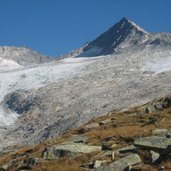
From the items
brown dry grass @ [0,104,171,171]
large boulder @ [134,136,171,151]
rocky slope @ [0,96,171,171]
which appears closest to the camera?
rocky slope @ [0,96,171,171]

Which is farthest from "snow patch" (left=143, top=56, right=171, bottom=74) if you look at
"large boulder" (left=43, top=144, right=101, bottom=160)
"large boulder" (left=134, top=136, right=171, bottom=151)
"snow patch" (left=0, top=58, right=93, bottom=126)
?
"large boulder" (left=134, top=136, right=171, bottom=151)

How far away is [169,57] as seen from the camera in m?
178

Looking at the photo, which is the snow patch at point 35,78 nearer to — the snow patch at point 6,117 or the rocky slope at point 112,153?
the snow patch at point 6,117

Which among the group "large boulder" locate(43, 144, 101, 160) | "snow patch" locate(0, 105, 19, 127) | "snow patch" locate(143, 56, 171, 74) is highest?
"snow patch" locate(143, 56, 171, 74)

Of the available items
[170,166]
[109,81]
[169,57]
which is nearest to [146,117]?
[170,166]

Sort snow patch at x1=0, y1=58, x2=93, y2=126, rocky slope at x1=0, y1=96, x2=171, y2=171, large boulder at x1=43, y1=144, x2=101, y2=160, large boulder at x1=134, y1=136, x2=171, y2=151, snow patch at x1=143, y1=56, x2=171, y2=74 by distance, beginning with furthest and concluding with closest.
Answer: snow patch at x1=0, y1=58, x2=93, y2=126 < snow patch at x1=143, y1=56, x2=171, y2=74 < large boulder at x1=43, y1=144, x2=101, y2=160 < large boulder at x1=134, y1=136, x2=171, y2=151 < rocky slope at x1=0, y1=96, x2=171, y2=171

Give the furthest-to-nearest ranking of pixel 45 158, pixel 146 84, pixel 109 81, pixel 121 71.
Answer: pixel 121 71 < pixel 109 81 < pixel 146 84 < pixel 45 158

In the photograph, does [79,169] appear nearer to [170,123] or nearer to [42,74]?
[170,123]

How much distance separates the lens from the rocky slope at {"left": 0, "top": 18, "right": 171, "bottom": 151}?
11694cm

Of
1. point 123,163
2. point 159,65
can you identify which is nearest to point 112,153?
point 123,163

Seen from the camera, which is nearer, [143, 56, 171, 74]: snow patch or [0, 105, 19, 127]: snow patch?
[0, 105, 19, 127]: snow patch

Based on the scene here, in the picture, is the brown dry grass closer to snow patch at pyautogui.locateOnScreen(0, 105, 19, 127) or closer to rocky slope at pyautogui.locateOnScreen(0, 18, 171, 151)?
rocky slope at pyautogui.locateOnScreen(0, 18, 171, 151)

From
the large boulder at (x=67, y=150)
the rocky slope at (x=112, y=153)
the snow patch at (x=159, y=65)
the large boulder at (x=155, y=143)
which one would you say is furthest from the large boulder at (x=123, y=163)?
the snow patch at (x=159, y=65)

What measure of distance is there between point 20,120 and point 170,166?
416ft
